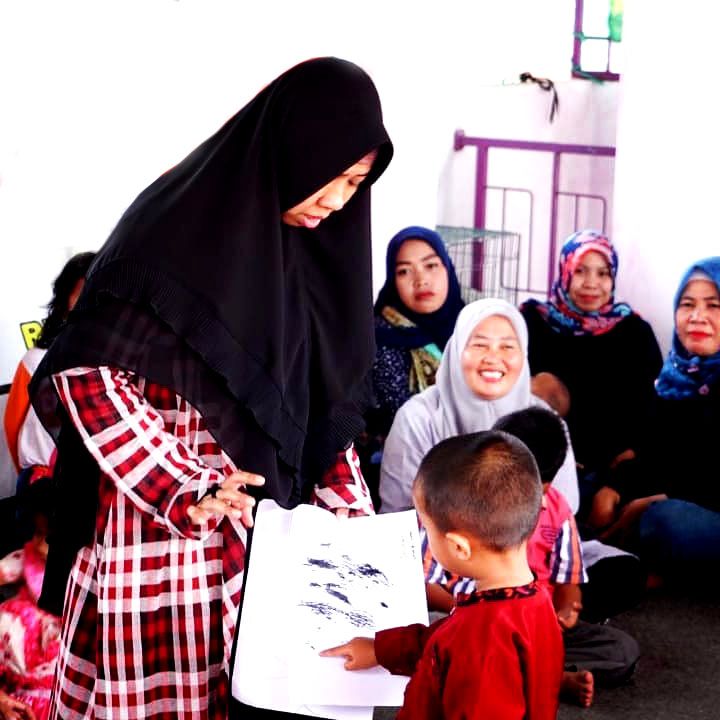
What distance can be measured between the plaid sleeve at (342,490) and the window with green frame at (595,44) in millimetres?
4453

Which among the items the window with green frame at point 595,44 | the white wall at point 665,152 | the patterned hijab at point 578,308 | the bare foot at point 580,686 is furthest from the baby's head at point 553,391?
the window with green frame at point 595,44

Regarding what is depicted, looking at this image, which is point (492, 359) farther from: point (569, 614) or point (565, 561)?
point (569, 614)

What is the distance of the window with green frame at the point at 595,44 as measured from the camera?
5.99 metres

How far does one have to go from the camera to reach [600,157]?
19.3 ft

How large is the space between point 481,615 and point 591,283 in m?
2.81

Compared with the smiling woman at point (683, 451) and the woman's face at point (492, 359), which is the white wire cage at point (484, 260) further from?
the woman's face at point (492, 359)

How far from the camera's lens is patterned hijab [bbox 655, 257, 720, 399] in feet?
12.7

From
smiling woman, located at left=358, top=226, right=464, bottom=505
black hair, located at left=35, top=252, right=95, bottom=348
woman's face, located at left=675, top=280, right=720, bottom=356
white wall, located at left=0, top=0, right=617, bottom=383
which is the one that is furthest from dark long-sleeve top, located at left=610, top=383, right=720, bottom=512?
black hair, located at left=35, top=252, right=95, bottom=348

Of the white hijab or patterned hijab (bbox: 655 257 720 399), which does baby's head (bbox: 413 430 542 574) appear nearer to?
the white hijab

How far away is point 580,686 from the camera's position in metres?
2.84

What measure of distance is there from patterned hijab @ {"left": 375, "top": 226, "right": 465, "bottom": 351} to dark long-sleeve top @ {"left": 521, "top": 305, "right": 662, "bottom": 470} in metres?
0.39

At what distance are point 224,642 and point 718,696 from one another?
160cm

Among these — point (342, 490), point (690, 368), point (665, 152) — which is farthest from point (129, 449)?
point (665, 152)

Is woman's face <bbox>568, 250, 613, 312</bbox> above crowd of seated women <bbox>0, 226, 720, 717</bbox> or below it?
above
